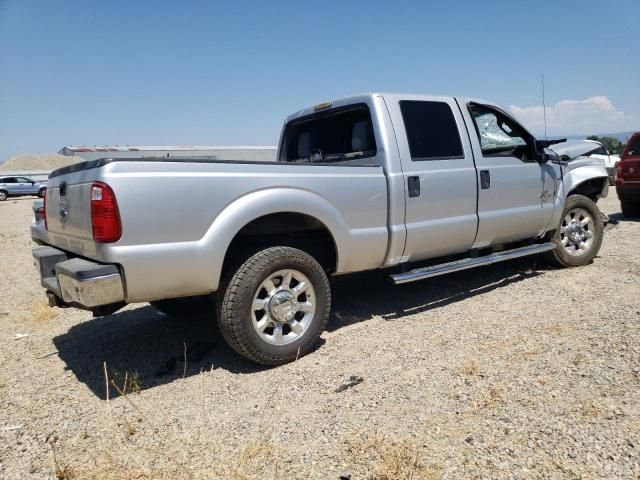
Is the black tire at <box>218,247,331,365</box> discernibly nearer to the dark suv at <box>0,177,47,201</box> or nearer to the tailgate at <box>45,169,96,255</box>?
the tailgate at <box>45,169,96,255</box>

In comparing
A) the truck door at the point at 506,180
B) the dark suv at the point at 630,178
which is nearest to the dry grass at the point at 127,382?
the truck door at the point at 506,180

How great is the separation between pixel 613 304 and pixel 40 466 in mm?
4425

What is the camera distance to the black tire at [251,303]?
3.03 metres

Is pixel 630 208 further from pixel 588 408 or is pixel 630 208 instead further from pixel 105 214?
pixel 105 214

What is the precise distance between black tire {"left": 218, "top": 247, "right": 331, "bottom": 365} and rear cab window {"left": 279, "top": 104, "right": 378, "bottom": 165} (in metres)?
1.12

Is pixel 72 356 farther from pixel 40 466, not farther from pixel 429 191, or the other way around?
pixel 429 191

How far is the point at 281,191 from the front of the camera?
3.22 meters

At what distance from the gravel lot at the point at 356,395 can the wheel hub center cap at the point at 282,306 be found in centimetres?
37

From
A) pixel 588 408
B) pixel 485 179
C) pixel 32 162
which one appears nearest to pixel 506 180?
pixel 485 179

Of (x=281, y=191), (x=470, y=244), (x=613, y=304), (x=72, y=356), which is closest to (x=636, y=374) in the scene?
(x=613, y=304)

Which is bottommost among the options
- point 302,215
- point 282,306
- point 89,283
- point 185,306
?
point 185,306

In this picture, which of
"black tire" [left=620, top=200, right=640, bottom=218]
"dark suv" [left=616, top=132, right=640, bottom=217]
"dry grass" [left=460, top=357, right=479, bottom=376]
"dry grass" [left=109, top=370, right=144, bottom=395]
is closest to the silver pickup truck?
"dry grass" [left=109, top=370, right=144, bottom=395]

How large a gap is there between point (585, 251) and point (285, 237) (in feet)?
13.1

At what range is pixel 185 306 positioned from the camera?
166 inches
